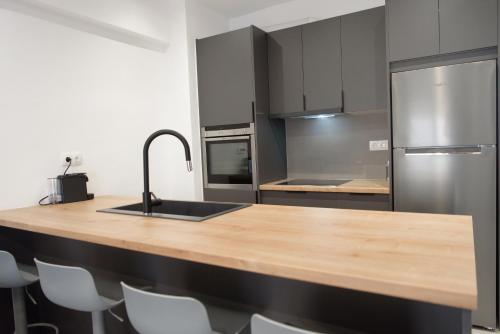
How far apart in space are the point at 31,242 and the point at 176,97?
178cm

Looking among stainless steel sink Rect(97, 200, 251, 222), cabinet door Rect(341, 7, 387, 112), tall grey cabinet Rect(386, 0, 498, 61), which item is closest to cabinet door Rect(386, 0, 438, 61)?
tall grey cabinet Rect(386, 0, 498, 61)

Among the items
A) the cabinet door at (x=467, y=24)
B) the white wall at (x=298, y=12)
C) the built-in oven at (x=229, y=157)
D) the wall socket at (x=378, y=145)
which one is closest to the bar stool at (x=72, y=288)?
the built-in oven at (x=229, y=157)

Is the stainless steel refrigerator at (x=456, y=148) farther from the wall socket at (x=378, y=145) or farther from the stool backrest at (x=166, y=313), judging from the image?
the stool backrest at (x=166, y=313)

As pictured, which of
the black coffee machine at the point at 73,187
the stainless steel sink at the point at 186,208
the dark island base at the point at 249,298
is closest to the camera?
the dark island base at the point at 249,298

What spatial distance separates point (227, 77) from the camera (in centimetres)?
334

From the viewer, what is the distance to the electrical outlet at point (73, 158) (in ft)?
8.46

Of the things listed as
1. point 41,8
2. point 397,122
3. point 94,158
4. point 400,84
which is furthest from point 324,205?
point 41,8

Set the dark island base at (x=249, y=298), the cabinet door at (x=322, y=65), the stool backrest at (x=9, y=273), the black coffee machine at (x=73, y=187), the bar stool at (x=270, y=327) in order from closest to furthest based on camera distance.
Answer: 1. the bar stool at (x=270, y=327)
2. the dark island base at (x=249, y=298)
3. the stool backrest at (x=9, y=273)
4. the black coffee machine at (x=73, y=187)
5. the cabinet door at (x=322, y=65)

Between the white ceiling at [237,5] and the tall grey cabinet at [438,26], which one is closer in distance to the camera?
the tall grey cabinet at [438,26]

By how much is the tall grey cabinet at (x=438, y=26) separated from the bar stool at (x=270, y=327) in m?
2.27

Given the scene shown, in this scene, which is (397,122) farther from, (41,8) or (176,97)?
(41,8)

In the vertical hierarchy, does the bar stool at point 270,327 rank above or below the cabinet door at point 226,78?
below

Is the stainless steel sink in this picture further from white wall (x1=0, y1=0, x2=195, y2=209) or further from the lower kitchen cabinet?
the lower kitchen cabinet

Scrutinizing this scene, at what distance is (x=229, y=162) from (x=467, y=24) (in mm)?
2131
